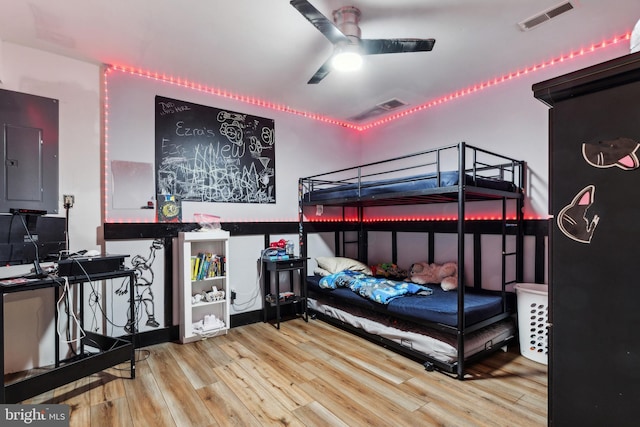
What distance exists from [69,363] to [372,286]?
2471 millimetres

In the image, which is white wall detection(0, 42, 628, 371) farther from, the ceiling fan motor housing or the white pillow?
the ceiling fan motor housing

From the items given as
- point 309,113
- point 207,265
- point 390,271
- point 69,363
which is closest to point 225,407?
point 69,363

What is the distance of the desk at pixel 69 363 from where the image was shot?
179 centimetres

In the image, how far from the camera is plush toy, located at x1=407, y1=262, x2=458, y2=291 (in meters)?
3.13

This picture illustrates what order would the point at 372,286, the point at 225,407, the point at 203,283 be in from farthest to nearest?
the point at 203,283, the point at 372,286, the point at 225,407

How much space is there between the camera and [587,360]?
0.70m

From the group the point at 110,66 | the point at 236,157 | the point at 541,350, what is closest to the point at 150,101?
the point at 110,66

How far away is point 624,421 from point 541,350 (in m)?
2.31

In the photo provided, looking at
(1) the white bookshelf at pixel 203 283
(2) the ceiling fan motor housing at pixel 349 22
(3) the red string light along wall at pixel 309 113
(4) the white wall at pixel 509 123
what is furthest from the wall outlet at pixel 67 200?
(4) the white wall at pixel 509 123

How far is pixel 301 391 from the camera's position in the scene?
2.12 meters

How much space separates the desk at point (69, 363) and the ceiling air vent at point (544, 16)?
3.43 metres

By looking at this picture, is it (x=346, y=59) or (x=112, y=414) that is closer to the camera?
(x=112, y=414)

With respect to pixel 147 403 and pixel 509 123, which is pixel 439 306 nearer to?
pixel 509 123

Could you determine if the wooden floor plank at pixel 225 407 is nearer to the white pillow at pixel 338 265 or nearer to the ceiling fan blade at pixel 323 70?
the white pillow at pixel 338 265
